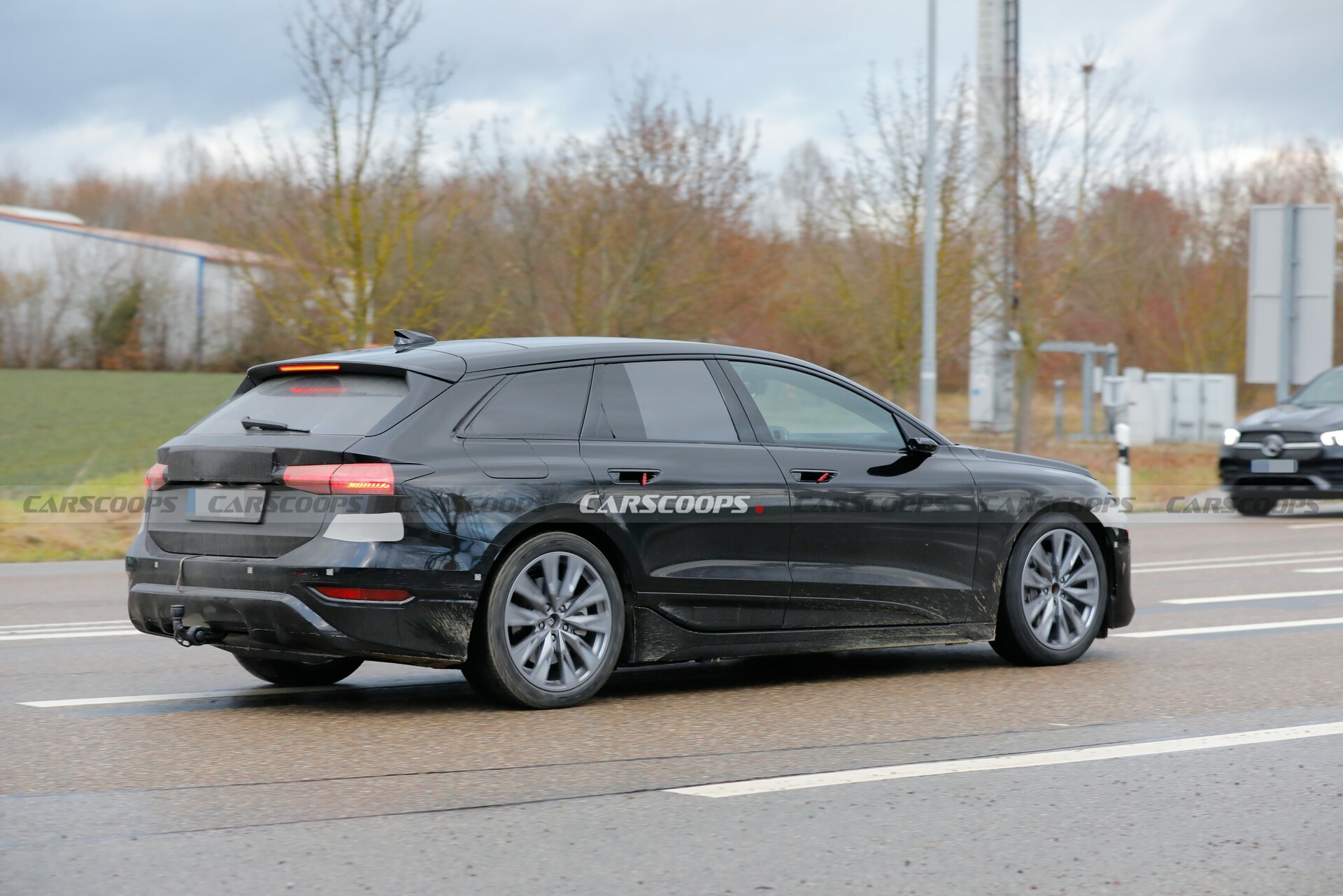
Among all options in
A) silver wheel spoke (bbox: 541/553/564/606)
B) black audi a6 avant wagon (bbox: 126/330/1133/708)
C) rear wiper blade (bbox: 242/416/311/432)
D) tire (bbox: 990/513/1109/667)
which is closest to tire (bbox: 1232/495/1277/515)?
tire (bbox: 990/513/1109/667)

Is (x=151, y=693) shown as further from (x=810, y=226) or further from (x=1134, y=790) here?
(x=810, y=226)

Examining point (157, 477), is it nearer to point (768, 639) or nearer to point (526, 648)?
point (526, 648)

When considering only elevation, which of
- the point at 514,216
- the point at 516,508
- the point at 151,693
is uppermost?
the point at 514,216

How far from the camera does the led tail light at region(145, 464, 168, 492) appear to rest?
22.5ft

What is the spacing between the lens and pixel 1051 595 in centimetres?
825

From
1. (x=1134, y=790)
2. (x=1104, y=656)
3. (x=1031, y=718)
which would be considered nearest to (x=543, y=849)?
(x=1134, y=790)

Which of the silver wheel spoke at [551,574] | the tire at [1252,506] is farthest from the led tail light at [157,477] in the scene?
the tire at [1252,506]

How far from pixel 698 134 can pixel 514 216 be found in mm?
3385

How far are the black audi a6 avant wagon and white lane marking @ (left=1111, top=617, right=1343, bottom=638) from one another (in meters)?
1.58

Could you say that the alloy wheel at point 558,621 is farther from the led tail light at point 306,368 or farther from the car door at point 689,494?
the led tail light at point 306,368

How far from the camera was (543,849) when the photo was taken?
453 centimetres

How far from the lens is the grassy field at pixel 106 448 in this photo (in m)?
15.9

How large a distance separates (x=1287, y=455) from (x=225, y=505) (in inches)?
606

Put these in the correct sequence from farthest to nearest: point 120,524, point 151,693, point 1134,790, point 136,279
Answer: point 136,279
point 120,524
point 151,693
point 1134,790
